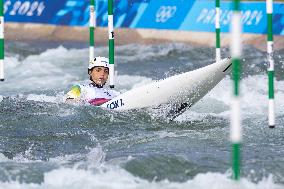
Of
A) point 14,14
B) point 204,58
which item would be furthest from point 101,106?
point 14,14

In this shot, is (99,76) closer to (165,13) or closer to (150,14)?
(165,13)

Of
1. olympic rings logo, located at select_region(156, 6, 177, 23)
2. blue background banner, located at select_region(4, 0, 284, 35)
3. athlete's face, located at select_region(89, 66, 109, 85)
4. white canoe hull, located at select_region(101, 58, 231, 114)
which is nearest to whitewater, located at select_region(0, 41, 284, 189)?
white canoe hull, located at select_region(101, 58, 231, 114)

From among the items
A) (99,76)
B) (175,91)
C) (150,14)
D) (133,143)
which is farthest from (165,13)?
(133,143)

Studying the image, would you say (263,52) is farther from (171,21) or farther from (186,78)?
(186,78)

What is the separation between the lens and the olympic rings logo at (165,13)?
1727cm

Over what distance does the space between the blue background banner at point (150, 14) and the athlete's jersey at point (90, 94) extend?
6.99m

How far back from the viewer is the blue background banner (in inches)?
649

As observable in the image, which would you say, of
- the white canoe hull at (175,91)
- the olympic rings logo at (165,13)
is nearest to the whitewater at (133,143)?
the white canoe hull at (175,91)

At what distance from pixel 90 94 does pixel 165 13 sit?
25.6 feet

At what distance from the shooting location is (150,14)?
1753 cm

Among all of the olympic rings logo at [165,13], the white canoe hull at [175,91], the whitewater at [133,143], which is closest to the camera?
the whitewater at [133,143]

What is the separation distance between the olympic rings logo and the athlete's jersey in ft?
25.2

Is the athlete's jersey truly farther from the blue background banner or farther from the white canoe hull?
the blue background banner

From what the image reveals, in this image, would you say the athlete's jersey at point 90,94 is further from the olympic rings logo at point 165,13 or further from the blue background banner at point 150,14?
the olympic rings logo at point 165,13
